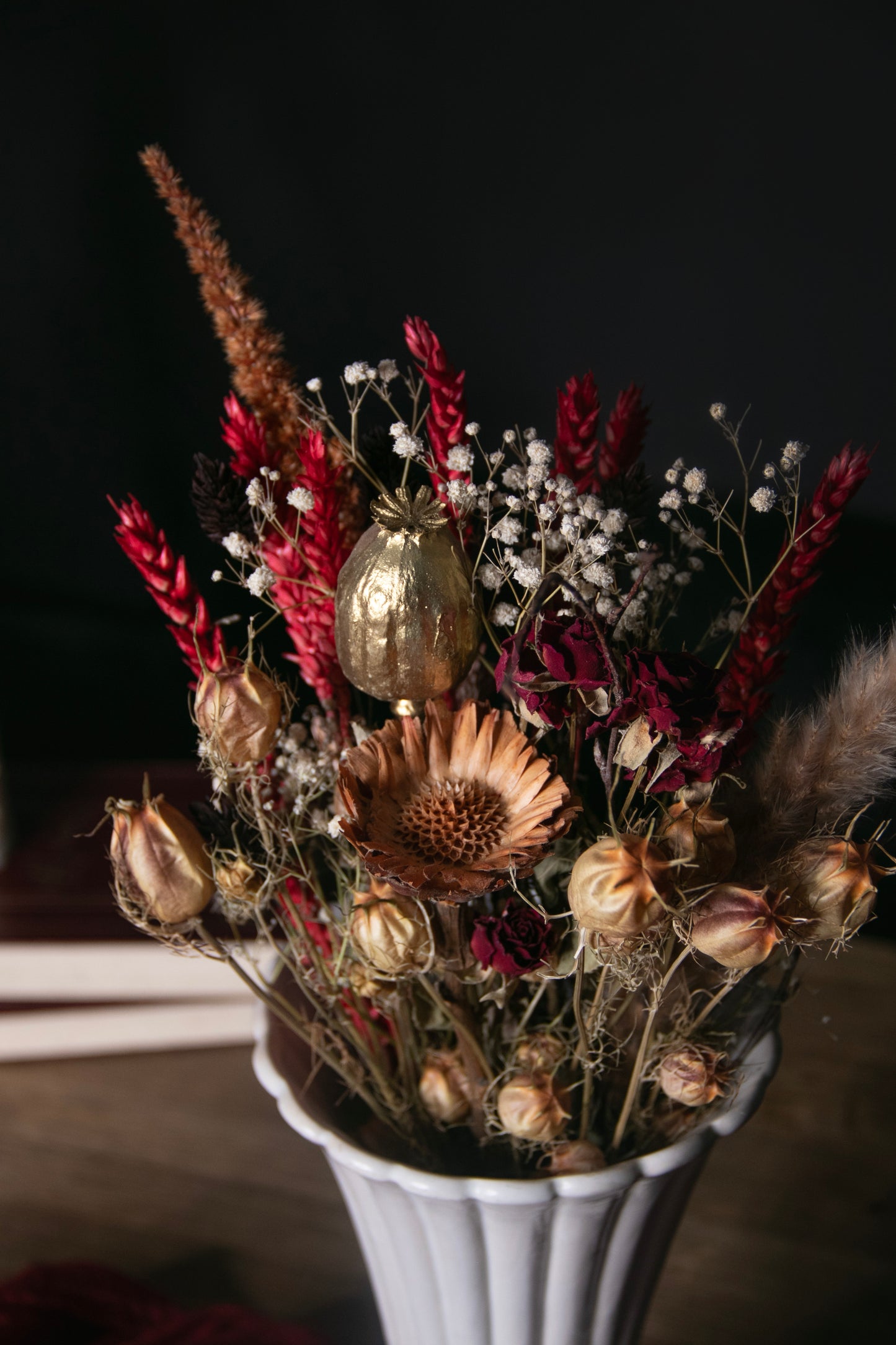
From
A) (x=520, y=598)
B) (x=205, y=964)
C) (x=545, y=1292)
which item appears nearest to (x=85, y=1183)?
(x=205, y=964)

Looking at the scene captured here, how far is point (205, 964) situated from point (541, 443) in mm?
534

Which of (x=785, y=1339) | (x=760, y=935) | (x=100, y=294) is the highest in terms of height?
(x=100, y=294)

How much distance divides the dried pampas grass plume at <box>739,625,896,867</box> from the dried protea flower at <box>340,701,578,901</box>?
2.9 inches

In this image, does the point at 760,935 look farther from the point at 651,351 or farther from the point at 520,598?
the point at 651,351

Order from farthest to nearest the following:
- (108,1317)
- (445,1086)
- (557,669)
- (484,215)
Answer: (484,215) < (108,1317) < (445,1086) < (557,669)

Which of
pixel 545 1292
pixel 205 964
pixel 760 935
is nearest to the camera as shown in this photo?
pixel 760 935

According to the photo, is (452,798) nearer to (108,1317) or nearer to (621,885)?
(621,885)

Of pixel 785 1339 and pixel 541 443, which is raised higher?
pixel 541 443

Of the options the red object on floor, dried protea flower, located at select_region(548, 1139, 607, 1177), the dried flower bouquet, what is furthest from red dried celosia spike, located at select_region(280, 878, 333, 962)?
the red object on floor

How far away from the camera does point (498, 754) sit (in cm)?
31

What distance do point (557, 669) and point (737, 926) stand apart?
0.08 meters

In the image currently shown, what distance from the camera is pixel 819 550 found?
0.97 ft

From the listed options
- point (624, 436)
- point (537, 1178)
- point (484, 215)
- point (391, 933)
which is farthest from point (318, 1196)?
point (484, 215)

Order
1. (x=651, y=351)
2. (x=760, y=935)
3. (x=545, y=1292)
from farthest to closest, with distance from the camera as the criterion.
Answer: (x=651, y=351) → (x=545, y=1292) → (x=760, y=935)
